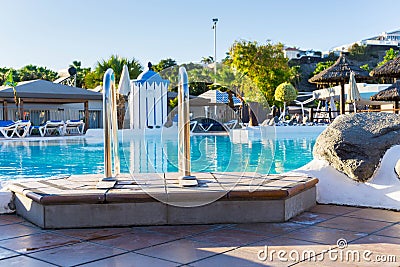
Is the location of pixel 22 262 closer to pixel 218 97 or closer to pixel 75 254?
pixel 75 254

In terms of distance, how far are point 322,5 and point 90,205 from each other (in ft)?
82.7

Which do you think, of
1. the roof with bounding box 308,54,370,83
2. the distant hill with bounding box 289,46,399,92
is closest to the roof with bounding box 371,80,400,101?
the roof with bounding box 308,54,370,83

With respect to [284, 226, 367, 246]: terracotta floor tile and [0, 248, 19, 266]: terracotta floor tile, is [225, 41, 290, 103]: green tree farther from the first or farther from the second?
[0, 248, 19, 266]: terracotta floor tile

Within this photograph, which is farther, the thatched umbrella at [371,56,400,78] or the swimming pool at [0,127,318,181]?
the thatched umbrella at [371,56,400,78]

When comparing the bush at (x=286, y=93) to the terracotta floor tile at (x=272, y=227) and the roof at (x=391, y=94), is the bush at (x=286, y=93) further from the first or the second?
the terracotta floor tile at (x=272, y=227)

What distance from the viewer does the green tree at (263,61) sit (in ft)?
102

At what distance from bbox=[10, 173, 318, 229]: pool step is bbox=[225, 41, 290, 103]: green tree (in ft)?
89.4

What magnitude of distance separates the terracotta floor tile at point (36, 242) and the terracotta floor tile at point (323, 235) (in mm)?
1558

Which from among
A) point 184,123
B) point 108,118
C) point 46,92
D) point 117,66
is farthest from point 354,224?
point 117,66

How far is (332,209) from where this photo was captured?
4273mm

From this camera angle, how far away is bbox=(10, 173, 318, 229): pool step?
362 centimetres

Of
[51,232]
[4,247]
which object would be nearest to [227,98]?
[51,232]

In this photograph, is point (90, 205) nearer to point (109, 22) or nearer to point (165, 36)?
point (165, 36)

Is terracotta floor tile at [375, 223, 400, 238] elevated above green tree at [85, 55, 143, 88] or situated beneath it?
situated beneath
